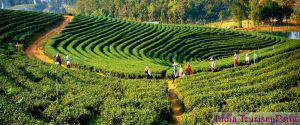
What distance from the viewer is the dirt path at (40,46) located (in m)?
35.5

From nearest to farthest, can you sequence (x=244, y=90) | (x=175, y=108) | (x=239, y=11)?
(x=244, y=90) → (x=175, y=108) → (x=239, y=11)

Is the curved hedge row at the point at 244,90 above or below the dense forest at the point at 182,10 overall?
below

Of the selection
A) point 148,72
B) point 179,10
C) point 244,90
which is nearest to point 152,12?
point 179,10

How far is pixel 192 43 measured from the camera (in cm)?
5562

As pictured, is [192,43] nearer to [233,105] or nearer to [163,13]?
[233,105]

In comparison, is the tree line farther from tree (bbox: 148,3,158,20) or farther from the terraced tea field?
the terraced tea field

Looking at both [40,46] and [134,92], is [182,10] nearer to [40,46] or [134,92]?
[40,46]

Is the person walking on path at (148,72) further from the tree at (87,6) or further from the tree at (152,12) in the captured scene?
the tree at (87,6)

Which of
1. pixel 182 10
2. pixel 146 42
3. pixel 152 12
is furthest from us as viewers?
pixel 152 12

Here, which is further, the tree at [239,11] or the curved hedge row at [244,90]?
the tree at [239,11]

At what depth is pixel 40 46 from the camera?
1636 inches

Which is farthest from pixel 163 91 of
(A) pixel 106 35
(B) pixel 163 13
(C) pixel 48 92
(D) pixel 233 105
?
(B) pixel 163 13

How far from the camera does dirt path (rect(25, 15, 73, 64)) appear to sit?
35534mm

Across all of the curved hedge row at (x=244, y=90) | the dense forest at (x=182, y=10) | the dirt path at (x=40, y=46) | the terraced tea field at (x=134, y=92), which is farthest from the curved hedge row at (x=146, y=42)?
the dense forest at (x=182, y=10)
